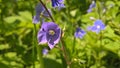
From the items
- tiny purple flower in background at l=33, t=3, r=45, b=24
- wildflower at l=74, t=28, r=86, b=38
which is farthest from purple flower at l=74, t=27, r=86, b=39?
tiny purple flower in background at l=33, t=3, r=45, b=24

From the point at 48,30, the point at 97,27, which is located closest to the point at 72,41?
the point at 97,27

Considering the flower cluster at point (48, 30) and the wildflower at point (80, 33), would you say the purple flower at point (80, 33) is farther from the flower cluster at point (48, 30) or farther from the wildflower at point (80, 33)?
the flower cluster at point (48, 30)

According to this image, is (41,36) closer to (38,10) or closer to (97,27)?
(38,10)

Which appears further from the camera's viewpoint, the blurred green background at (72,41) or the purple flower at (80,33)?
the purple flower at (80,33)

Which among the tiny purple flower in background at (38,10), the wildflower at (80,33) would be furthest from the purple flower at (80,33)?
the tiny purple flower in background at (38,10)

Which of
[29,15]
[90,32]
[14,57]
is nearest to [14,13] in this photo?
[29,15]

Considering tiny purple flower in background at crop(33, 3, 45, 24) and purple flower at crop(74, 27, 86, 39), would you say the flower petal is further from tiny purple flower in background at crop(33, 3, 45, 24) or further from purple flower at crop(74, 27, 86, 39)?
purple flower at crop(74, 27, 86, 39)
